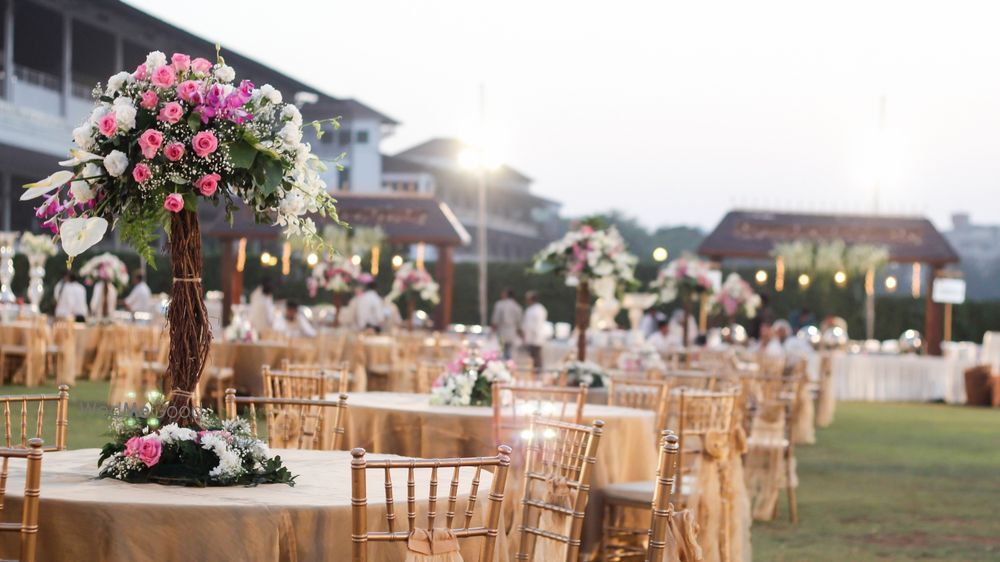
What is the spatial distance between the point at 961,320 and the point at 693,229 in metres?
40.9

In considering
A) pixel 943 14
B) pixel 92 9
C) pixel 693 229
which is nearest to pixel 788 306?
pixel 943 14

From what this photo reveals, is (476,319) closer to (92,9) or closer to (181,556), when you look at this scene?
(92,9)

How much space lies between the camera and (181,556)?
3504 mm

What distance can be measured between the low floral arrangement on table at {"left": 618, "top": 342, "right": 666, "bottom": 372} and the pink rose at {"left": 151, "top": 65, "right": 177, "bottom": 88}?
8621mm

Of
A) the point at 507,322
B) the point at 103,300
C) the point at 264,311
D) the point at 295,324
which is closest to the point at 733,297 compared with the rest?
the point at 507,322

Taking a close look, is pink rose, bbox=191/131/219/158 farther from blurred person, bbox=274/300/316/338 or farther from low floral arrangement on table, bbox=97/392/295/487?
blurred person, bbox=274/300/316/338

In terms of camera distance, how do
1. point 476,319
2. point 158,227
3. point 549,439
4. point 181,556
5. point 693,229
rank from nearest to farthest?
1. point 181,556
2. point 158,227
3. point 549,439
4. point 476,319
5. point 693,229

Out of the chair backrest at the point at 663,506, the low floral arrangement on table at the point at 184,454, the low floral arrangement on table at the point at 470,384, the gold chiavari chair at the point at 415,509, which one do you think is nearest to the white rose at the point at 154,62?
the low floral arrangement on table at the point at 184,454

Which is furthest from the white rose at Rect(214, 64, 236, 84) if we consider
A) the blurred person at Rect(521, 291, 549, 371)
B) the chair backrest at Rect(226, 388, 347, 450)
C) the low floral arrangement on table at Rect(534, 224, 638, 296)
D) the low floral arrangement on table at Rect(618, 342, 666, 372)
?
the blurred person at Rect(521, 291, 549, 371)

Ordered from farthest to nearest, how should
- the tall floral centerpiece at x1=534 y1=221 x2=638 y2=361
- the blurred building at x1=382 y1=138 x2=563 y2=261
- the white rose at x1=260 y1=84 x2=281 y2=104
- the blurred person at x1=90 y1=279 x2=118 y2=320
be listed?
the blurred building at x1=382 y1=138 x2=563 y2=261, the blurred person at x1=90 y1=279 x2=118 y2=320, the tall floral centerpiece at x1=534 y1=221 x2=638 y2=361, the white rose at x1=260 y1=84 x2=281 y2=104

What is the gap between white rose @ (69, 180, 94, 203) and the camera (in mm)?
3812

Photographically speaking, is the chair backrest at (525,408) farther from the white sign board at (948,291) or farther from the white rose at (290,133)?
the white sign board at (948,291)

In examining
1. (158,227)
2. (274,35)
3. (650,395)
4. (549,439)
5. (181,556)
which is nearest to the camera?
(181,556)

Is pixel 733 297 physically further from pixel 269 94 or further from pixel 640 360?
pixel 269 94
